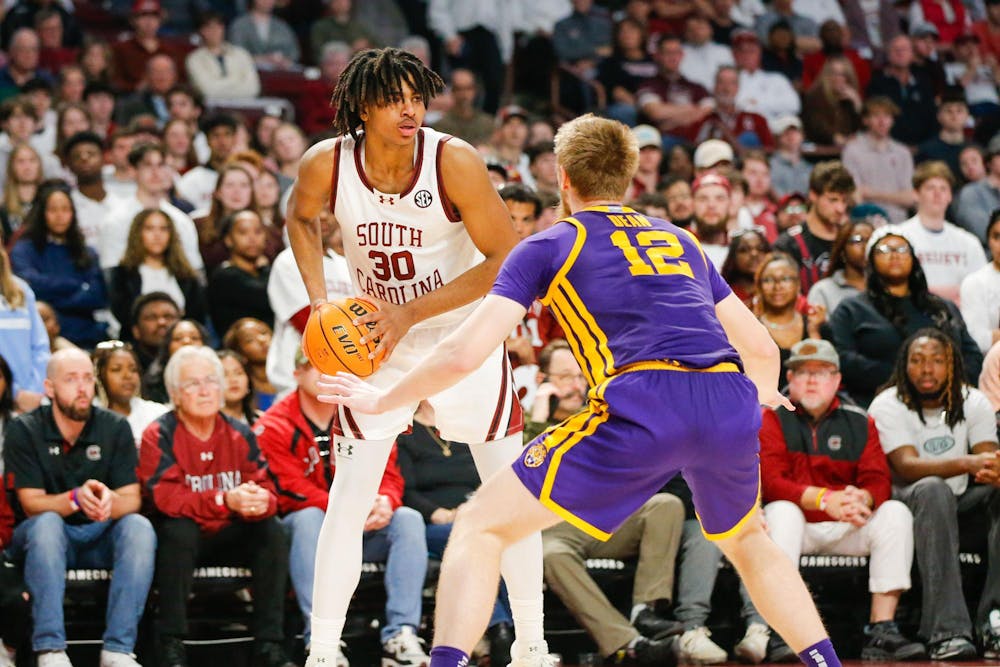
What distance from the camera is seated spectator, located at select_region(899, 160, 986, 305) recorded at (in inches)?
365

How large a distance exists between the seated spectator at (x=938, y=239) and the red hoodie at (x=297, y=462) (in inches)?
156

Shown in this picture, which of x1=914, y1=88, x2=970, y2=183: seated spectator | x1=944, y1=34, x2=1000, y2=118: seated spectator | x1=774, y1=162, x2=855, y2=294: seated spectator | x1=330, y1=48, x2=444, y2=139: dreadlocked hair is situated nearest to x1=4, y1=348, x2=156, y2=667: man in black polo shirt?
x1=330, y1=48, x2=444, y2=139: dreadlocked hair

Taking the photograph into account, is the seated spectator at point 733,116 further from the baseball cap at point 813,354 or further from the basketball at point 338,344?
the basketball at point 338,344

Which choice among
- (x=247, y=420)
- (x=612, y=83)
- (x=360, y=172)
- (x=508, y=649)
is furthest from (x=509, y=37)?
(x=360, y=172)

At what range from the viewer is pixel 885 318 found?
26.7 feet

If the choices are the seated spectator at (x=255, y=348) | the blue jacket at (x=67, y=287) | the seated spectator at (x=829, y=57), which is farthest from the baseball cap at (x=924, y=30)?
the blue jacket at (x=67, y=287)

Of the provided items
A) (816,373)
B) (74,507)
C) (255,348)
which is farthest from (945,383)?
(74,507)

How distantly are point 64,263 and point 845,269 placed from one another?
14.8ft

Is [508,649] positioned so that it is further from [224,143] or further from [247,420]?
[224,143]

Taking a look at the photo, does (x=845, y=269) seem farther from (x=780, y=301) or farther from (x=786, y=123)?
(x=786, y=123)

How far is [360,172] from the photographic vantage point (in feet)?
16.4

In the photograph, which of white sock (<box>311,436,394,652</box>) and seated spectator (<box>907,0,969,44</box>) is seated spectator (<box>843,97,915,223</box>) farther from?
white sock (<box>311,436,394,652</box>)

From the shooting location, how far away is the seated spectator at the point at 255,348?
317 inches

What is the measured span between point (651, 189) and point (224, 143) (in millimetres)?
3011
